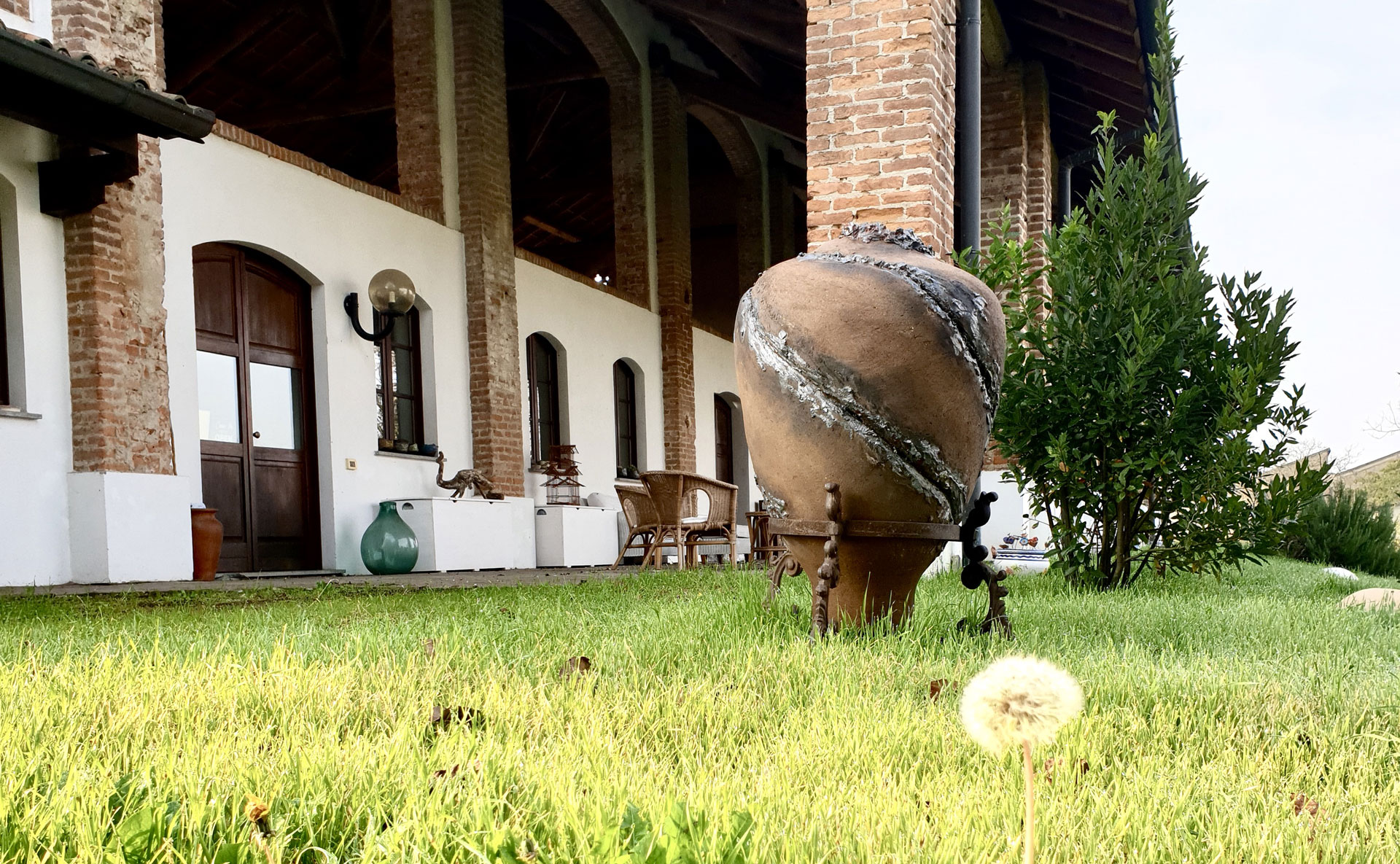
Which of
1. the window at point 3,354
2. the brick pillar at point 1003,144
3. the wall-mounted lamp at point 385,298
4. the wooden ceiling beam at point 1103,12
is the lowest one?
the window at point 3,354

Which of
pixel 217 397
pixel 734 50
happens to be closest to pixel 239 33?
pixel 734 50

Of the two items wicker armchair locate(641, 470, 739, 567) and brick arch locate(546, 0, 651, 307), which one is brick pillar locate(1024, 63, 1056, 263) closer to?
wicker armchair locate(641, 470, 739, 567)

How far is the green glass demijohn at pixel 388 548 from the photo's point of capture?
8312 millimetres

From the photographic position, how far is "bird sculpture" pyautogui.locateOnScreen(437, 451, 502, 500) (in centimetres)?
930

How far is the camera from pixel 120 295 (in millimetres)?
6434

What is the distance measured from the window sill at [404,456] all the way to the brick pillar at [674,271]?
4.60 meters

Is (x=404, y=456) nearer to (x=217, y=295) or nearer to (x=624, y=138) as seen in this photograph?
(x=217, y=295)

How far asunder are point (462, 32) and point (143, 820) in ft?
32.6

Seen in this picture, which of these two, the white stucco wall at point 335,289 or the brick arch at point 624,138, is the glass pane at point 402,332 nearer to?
the white stucco wall at point 335,289

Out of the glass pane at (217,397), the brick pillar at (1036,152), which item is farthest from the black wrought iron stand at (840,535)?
the brick pillar at (1036,152)

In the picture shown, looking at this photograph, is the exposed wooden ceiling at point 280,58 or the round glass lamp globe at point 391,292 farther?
the exposed wooden ceiling at point 280,58

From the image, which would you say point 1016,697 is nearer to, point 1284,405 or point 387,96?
point 1284,405

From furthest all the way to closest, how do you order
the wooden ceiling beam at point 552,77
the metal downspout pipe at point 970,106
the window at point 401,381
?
the wooden ceiling beam at point 552,77
the window at point 401,381
the metal downspout pipe at point 970,106

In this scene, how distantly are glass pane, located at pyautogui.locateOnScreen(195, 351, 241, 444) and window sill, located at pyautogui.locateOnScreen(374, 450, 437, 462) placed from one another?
4.23ft
